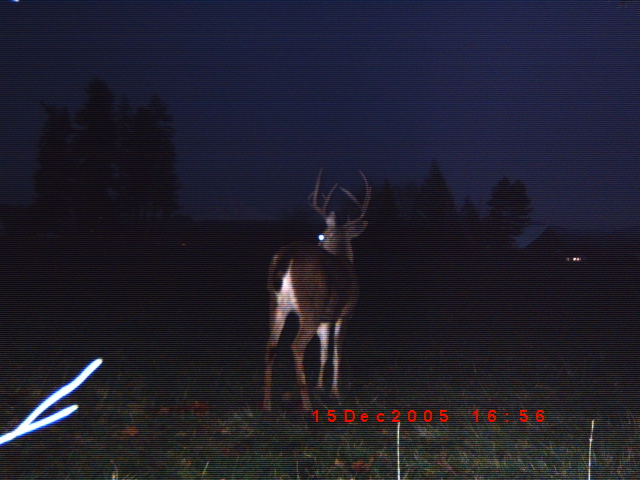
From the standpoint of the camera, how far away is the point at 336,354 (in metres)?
4.52

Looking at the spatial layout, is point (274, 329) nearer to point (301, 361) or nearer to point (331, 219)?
point (301, 361)

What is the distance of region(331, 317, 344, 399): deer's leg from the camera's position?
4.37m

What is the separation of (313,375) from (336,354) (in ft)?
1.61

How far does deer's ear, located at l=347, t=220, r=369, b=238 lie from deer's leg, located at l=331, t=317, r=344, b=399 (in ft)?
2.95

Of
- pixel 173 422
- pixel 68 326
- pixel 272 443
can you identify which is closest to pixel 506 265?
pixel 272 443

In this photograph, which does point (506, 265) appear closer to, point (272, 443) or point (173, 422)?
point (272, 443)

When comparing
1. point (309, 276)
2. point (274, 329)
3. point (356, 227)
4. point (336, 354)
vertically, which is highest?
point (356, 227)

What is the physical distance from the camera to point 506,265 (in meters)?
6.05

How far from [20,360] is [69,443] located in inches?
89.4

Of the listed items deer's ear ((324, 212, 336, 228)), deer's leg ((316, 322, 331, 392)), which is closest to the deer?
deer's leg ((316, 322, 331, 392))
